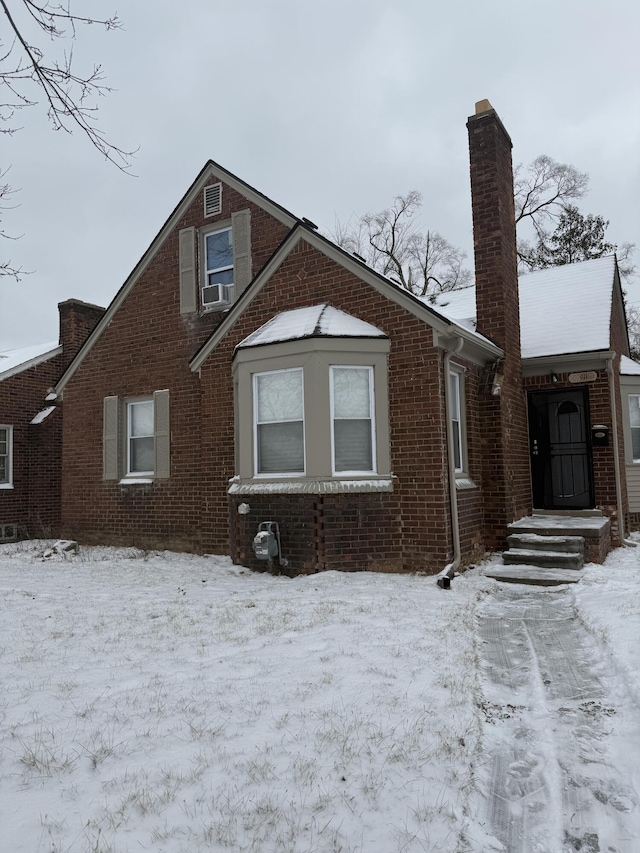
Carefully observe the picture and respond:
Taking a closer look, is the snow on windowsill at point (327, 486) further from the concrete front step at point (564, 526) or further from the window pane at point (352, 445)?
the concrete front step at point (564, 526)

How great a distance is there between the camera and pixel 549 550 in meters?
8.77

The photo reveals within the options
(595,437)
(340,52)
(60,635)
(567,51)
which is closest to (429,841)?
(60,635)

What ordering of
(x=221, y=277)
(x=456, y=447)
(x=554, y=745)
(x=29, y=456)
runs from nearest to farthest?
(x=554, y=745)
(x=456, y=447)
(x=221, y=277)
(x=29, y=456)

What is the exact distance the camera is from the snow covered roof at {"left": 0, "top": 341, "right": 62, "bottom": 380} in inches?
603

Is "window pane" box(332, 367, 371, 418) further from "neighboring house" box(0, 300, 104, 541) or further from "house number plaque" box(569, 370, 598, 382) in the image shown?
"neighboring house" box(0, 300, 104, 541)

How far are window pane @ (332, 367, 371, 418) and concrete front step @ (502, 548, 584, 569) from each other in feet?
9.19

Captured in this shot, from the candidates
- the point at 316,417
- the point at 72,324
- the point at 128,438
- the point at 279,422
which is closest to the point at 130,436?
the point at 128,438

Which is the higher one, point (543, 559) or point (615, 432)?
point (615, 432)

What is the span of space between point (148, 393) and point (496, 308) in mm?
6547

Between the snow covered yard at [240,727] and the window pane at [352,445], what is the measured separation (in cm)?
245

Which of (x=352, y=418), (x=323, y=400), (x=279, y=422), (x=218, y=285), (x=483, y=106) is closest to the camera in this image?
(x=323, y=400)

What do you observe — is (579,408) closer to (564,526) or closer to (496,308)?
(496,308)

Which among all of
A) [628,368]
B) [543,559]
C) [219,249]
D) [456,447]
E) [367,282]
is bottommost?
[543,559]

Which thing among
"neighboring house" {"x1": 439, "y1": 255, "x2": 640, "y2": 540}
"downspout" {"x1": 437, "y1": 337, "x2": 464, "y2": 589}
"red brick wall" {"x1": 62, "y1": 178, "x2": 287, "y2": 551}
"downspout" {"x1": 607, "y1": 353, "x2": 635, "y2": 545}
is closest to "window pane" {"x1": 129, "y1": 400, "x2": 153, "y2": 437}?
"red brick wall" {"x1": 62, "y1": 178, "x2": 287, "y2": 551}
